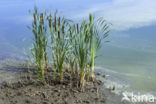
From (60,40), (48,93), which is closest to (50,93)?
(48,93)

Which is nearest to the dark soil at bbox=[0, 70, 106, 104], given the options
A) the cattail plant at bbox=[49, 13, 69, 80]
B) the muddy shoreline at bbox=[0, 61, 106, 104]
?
the muddy shoreline at bbox=[0, 61, 106, 104]

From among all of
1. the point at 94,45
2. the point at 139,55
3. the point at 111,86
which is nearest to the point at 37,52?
the point at 94,45

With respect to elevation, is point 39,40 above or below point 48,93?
above

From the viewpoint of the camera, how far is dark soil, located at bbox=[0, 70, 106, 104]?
2506 millimetres

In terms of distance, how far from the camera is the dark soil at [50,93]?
2.51m

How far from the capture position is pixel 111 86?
2.99m

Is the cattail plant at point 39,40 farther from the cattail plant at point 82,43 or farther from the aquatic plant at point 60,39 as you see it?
the cattail plant at point 82,43

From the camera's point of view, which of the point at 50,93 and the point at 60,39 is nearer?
the point at 50,93

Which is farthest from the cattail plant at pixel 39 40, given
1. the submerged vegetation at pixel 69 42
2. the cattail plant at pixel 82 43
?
the cattail plant at pixel 82 43

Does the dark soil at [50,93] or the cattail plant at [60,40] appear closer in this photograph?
the dark soil at [50,93]

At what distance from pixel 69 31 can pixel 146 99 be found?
1249 mm

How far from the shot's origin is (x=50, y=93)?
2641 mm

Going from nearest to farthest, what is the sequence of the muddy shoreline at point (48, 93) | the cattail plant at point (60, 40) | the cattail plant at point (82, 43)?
the muddy shoreline at point (48, 93) < the cattail plant at point (82, 43) < the cattail plant at point (60, 40)

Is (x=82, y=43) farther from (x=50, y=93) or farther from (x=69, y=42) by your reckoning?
(x=50, y=93)
